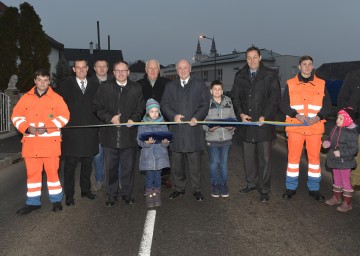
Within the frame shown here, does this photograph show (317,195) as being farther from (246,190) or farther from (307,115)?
(307,115)

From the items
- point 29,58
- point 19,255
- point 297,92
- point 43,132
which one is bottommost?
point 19,255

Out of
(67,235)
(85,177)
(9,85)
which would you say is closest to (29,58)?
(9,85)

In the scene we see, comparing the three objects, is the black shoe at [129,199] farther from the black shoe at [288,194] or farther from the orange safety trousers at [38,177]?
the black shoe at [288,194]

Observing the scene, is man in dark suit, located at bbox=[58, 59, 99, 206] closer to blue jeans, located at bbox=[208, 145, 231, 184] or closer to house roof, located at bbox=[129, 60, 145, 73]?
blue jeans, located at bbox=[208, 145, 231, 184]

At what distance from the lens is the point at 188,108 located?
6.03 metres

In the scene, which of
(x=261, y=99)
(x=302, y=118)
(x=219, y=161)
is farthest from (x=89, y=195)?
(x=302, y=118)

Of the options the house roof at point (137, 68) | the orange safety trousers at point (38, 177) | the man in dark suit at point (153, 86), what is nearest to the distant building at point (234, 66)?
the house roof at point (137, 68)

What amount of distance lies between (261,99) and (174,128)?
5.00ft

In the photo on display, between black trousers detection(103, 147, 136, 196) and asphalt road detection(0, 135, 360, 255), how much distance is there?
0.28 m

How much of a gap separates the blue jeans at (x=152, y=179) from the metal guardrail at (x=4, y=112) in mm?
10612

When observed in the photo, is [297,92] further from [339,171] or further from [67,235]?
[67,235]

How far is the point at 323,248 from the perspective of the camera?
4.04 metres

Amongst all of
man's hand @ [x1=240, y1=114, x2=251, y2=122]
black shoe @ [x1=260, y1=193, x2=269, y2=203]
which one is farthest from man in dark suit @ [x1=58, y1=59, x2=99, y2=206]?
black shoe @ [x1=260, y1=193, x2=269, y2=203]

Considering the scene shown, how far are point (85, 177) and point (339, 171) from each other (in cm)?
410
